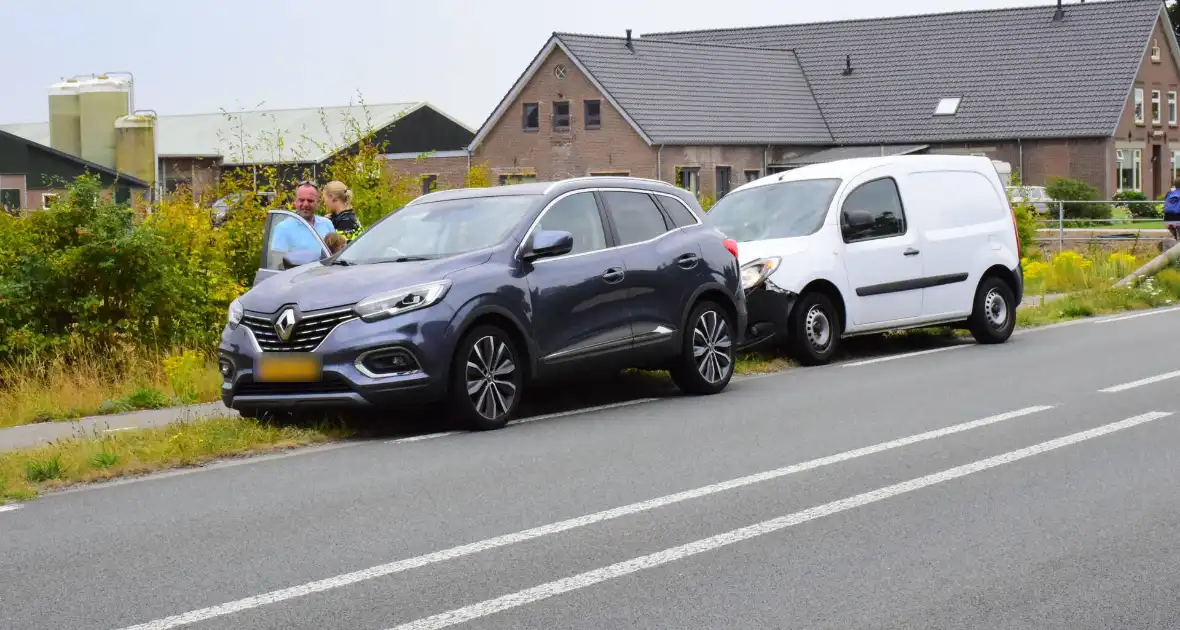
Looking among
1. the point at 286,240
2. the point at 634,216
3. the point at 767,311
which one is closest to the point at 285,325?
the point at 286,240

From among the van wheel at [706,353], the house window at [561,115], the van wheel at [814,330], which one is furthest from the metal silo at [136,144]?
the van wheel at [706,353]

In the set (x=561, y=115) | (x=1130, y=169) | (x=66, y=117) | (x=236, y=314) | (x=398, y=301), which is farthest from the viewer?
(x=1130, y=169)

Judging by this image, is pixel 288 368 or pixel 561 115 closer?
pixel 288 368

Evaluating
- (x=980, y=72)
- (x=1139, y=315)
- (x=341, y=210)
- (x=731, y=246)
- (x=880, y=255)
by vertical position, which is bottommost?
(x=1139, y=315)

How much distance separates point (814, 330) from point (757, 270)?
2.65 ft

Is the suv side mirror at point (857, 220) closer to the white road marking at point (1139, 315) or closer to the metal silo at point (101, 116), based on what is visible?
the white road marking at point (1139, 315)

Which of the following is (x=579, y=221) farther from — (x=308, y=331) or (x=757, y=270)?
(x=757, y=270)

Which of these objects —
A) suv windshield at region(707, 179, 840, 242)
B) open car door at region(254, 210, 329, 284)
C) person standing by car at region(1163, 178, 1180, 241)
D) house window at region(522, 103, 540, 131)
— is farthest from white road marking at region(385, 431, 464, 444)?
house window at region(522, 103, 540, 131)

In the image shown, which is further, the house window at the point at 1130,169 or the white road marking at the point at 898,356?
the house window at the point at 1130,169

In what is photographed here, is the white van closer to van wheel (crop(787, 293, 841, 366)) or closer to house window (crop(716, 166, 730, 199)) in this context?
van wheel (crop(787, 293, 841, 366))

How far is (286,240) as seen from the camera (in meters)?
13.1

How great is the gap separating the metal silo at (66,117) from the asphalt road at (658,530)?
39.9 meters

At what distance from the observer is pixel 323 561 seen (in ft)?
22.4

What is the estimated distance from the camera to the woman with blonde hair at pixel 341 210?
14414 millimetres
